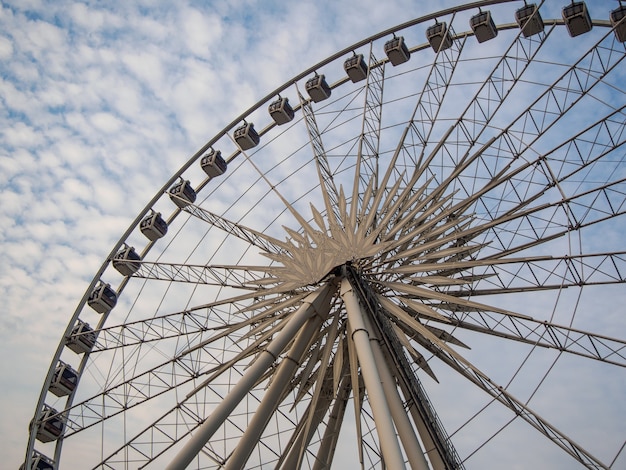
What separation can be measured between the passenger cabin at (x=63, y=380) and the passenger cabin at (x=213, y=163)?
8.98 m

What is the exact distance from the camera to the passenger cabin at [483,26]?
72.1 ft

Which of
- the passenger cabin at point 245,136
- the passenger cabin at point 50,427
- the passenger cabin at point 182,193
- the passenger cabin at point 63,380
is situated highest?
the passenger cabin at point 245,136

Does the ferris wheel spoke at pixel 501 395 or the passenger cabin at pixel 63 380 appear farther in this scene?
the passenger cabin at pixel 63 380

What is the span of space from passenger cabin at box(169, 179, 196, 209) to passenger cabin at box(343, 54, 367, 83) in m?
7.56

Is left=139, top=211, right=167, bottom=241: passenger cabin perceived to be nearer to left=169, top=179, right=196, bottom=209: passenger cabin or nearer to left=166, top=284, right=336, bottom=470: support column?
left=169, top=179, right=196, bottom=209: passenger cabin

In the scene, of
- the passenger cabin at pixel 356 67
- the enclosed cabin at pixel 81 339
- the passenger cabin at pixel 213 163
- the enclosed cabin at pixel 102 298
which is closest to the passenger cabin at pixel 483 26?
the passenger cabin at pixel 356 67

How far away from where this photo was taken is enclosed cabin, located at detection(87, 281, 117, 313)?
2359cm

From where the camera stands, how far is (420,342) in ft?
56.9

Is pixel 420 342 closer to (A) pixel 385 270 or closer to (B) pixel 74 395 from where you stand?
(A) pixel 385 270

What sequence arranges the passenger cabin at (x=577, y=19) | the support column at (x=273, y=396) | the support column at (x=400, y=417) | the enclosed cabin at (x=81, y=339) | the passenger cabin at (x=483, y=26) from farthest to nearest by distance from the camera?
the enclosed cabin at (x=81, y=339) < the passenger cabin at (x=483, y=26) < the passenger cabin at (x=577, y=19) < the support column at (x=400, y=417) < the support column at (x=273, y=396)

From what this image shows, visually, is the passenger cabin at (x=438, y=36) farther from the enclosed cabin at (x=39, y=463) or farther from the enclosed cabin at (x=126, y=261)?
the enclosed cabin at (x=39, y=463)

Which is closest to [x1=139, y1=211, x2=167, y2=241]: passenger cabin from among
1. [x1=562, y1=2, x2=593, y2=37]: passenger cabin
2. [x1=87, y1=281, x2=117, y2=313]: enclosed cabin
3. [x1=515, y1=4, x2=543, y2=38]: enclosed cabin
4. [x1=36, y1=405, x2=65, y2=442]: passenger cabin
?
[x1=87, y1=281, x2=117, y2=313]: enclosed cabin

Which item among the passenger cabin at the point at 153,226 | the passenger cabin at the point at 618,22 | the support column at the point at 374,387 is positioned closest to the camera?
the support column at the point at 374,387

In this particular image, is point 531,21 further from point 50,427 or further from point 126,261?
point 50,427
